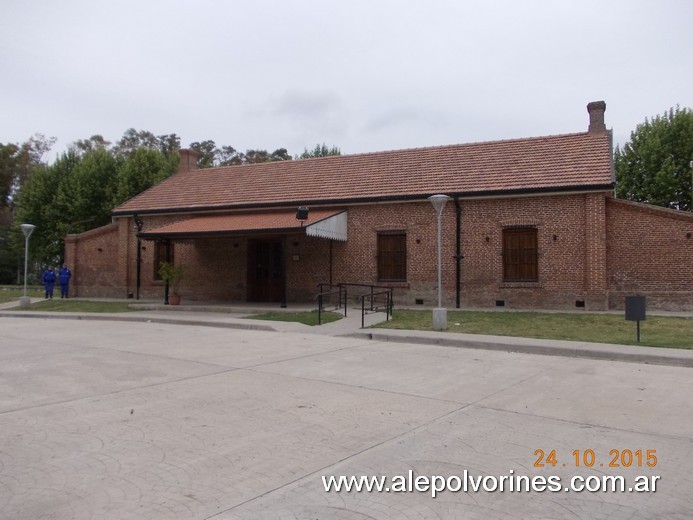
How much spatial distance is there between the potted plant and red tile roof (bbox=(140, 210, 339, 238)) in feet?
4.49

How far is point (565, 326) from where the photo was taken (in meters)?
14.9

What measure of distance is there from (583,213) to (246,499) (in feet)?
56.7

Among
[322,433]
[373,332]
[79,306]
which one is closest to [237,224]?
[79,306]

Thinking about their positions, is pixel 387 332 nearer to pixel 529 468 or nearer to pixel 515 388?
pixel 515 388

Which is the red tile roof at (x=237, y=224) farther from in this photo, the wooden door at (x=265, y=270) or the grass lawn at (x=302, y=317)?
the grass lawn at (x=302, y=317)

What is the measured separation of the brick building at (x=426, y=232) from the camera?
723 inches

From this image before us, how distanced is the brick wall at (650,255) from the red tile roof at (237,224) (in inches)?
405

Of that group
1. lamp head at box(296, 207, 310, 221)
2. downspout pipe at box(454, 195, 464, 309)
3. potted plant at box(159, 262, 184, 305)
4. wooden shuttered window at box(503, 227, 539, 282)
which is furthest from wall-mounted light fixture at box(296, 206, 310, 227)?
wooden shuttered window at box(503, 227, 539, 282)

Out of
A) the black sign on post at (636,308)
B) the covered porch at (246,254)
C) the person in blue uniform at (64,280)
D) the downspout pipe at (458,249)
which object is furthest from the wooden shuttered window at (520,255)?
the person in blue uniform at (64,280)

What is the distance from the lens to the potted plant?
2197 cm

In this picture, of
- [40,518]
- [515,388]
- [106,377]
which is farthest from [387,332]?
[40,518]

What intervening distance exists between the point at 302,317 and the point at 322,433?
11.6 meters

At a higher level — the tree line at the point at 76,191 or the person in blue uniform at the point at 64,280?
the tree line at the point at 76,191

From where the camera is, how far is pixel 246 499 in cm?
404
